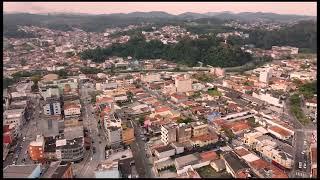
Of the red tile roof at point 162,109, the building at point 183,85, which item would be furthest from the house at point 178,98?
the red tile roof at point 162,109

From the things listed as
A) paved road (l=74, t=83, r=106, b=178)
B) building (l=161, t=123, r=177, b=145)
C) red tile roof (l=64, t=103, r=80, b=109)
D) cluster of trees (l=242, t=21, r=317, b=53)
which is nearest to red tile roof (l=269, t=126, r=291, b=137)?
building (l=161, t=123, r=177, b=145)

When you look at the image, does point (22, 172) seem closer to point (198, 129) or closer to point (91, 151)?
point (91, 151)

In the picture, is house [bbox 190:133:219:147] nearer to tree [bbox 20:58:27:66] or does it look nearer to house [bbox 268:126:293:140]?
house [bbox 268:126:293:140]

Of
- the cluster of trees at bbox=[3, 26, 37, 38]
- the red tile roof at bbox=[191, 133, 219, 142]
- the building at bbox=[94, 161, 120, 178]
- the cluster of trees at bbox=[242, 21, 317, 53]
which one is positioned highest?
the cluster of trees at bbox=[3, 26, 37, 38]

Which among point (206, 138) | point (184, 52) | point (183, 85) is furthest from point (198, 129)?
point (184, 52)

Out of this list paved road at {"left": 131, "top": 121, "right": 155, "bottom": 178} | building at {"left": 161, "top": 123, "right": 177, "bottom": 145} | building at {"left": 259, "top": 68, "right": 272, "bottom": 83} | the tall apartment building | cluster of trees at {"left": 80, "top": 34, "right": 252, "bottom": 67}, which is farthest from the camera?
cluster of trees at {"left": 80, "top": 34, "right": 252, "bottom": 67}

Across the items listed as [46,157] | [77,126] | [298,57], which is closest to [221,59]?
[298,57]
